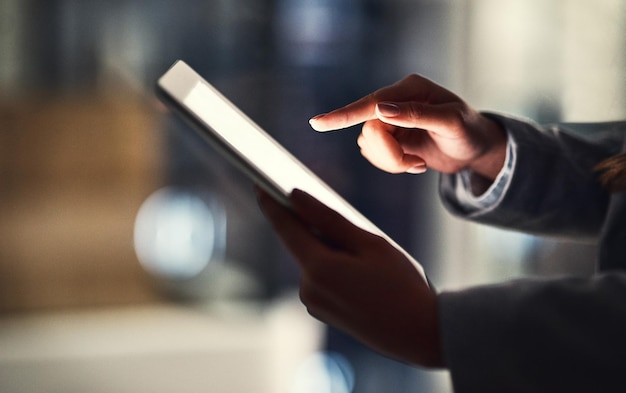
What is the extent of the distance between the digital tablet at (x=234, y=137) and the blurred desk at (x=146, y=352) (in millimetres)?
946

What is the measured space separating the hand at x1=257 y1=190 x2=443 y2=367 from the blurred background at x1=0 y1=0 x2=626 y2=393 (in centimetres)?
88

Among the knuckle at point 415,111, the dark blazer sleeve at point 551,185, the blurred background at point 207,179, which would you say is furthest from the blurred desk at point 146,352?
the knuckle at point 415,111

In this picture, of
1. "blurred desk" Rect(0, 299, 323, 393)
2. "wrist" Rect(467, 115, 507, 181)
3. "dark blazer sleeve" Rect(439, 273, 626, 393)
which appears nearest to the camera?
"dark blazer sleeve" Rect(439, 273, 626, 393)

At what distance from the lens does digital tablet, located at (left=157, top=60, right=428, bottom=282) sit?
1.17ft

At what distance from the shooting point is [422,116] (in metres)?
0.41

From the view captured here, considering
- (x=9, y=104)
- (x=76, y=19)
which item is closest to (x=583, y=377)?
(x=9, y=104)

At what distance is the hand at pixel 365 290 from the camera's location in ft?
1.08

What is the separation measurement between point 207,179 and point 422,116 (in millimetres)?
1117

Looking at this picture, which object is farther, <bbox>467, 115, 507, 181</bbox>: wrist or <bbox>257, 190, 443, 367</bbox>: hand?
<bbox>467, 115, 507, 181</bbox>: wrist

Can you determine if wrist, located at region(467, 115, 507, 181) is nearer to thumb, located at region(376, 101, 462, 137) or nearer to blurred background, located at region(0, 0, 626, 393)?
thumb, located at region(376, 101, 462, 137)

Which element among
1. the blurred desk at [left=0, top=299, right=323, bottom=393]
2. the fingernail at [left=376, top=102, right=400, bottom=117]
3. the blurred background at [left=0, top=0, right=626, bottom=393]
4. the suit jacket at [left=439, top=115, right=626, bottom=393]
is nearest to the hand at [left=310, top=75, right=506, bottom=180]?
the fingernail at [left=376, top=102, right=400, bottom=117]

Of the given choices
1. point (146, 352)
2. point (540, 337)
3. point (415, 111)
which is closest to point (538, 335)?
point (540, 337)

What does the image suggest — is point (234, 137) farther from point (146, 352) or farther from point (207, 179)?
point (207, 179)

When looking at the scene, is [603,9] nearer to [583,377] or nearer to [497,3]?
[497,3]
